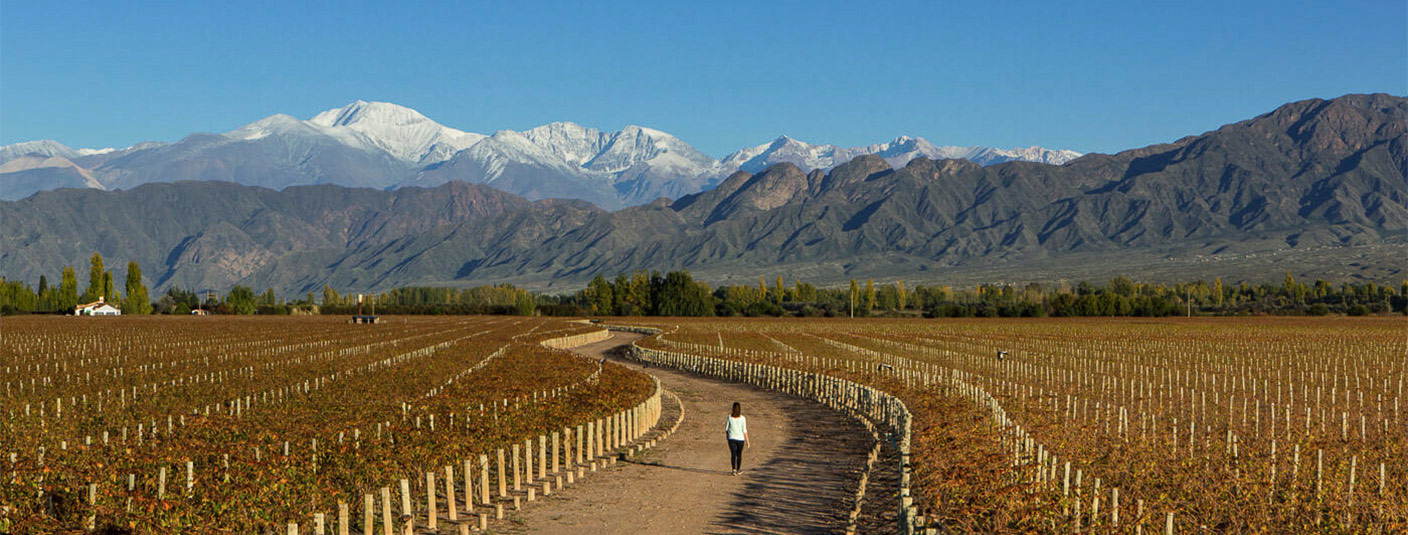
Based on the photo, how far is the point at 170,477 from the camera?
2006 centimetres

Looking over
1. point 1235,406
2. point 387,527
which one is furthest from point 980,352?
point 387,527

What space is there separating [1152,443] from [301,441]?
1700 cm

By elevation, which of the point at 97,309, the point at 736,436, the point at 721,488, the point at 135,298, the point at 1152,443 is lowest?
the point at 721,488

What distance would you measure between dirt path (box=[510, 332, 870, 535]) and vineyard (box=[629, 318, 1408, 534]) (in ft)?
5.89

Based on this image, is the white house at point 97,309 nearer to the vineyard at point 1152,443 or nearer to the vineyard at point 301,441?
the vineyard at point 301,441

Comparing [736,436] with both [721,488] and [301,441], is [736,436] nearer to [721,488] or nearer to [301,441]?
[721,488]

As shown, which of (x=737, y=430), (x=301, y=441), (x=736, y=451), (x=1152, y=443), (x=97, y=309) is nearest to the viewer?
(x=301, y=441)

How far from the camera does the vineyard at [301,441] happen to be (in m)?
17.8

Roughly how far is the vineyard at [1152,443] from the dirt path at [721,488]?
179cm

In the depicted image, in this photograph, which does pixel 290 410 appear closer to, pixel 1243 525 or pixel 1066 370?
pixel 1243 525

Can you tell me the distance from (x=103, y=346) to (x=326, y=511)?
58.7m

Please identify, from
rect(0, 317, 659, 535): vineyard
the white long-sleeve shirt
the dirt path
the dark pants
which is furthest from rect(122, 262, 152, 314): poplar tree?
the white long-sleeve shirt

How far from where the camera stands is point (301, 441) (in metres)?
23.2

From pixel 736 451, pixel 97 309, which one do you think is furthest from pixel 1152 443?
pixel 97 309
